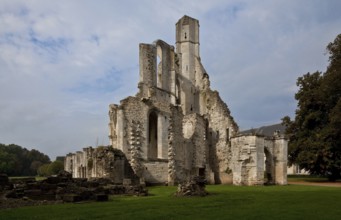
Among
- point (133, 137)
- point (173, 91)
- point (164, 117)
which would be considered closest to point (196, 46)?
point (173, 91)

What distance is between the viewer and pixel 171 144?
2900 centimetres

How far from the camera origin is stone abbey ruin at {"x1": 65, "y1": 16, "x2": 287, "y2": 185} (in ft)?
91.8

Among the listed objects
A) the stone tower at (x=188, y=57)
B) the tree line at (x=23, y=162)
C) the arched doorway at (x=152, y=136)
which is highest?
the stone tower at (x=188, y=57)

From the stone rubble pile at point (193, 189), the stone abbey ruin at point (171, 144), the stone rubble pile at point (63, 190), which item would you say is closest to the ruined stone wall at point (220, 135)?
the stone abbey ruin at point (171, 144)

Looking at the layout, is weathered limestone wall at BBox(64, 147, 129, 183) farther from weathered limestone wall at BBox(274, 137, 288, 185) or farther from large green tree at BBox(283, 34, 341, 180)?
large green tree at BBox(283, 34, 341, 180)

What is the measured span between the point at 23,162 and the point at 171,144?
74686 mm

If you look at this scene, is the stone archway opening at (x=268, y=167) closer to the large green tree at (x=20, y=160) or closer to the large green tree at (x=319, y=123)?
the large green tree at (x=319, y=123)

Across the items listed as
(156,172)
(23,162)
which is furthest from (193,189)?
(23,162)

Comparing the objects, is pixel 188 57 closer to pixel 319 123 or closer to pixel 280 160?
pixel 319 123

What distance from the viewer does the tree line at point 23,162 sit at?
241 ft

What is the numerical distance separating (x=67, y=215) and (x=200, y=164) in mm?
23462

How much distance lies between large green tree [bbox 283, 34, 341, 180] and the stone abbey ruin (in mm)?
4252

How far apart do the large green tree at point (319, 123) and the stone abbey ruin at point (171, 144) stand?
4.25 meters

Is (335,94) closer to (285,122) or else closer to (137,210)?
(285,122)
